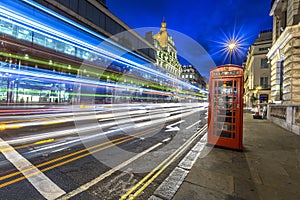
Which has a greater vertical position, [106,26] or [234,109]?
[106,26]

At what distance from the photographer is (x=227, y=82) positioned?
→ 20.1 feet

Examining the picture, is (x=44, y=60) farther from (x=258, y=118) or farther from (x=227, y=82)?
(x=258, y=118)

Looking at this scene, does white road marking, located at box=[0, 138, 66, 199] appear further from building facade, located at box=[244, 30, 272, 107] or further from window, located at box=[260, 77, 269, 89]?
window, located at box=[260, 77, 269, 89]

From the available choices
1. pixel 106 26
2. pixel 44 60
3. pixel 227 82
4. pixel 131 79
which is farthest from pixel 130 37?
pixel 227 82

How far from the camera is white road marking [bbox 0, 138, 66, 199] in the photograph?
3115 millimetres

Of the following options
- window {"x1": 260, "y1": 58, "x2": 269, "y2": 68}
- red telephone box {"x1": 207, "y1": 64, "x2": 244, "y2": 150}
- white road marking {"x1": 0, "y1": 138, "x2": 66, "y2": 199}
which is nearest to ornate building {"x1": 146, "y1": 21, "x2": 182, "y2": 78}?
window {"x1": 260, "y1": 58, "x2": 269, "y2": 68}

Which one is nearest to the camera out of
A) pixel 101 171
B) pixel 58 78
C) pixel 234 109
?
pixel 101 171

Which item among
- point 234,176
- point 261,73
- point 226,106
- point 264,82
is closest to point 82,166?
point 234,176

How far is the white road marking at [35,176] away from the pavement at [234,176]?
1.95 m

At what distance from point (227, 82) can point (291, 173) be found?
331 centimetres

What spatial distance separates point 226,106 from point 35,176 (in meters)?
6.28

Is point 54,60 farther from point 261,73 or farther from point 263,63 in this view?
point 263,63

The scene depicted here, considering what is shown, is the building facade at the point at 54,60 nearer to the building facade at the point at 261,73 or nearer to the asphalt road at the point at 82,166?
the asphalt road at the point at 82,166

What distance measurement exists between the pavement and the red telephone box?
47cm
